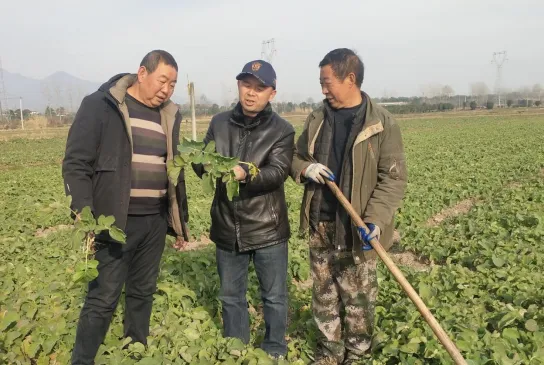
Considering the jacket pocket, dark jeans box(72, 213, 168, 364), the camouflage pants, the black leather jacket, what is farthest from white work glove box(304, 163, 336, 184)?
dark jeans box(72, 213, 168, 364)

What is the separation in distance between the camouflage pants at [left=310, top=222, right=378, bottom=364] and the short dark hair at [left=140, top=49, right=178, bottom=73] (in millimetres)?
1687

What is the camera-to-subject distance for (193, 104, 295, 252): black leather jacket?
3326 mm

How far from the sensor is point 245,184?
3256mm

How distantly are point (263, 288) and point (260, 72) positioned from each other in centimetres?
169

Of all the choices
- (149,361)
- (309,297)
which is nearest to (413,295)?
(149,361)

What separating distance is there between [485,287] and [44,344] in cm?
430

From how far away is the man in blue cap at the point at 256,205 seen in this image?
10.6ft

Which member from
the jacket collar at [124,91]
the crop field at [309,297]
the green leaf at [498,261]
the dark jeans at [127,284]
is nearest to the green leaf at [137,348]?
the crop field at [309,297]

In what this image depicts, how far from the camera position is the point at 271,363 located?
10.5 feet

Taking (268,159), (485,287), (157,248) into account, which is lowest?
(485,287)

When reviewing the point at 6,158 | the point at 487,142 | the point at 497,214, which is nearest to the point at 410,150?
the point at 487,142

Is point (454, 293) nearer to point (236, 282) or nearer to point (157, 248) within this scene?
point (236, 282)

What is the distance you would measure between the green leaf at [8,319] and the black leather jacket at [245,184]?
1.87 meters

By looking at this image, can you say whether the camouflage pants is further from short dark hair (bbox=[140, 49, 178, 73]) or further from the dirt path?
the dirt path
